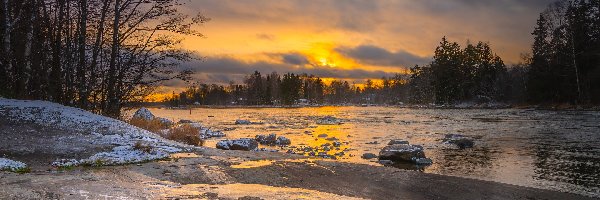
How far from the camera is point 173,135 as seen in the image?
2275cm

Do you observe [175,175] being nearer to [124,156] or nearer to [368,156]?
[124,156]

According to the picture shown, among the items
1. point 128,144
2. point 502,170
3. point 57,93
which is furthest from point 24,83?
point 502,170

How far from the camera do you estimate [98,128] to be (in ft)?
50.9

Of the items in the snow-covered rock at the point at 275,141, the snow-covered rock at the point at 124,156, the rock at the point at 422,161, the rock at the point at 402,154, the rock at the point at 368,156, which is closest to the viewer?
the snow-covered rock at the point at 124,156

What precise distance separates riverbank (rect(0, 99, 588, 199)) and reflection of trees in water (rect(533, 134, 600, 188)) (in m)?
2.78

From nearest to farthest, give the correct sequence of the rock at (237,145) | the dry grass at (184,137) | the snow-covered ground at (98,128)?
the snow-covered ground at (98,128), the rock at (237,145), the dry grass at (184,137)

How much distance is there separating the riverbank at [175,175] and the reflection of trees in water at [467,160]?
107 inches

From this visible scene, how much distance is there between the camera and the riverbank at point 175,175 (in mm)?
8773

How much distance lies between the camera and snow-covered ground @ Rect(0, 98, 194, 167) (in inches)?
504

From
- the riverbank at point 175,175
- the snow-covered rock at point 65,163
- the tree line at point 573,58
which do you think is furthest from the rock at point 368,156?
the tree line at point 573,58

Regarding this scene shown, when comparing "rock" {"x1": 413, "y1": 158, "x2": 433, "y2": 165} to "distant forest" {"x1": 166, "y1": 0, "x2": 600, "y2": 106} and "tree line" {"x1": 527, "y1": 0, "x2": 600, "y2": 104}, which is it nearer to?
"distant forest" {"x1": 166, "y1": 0, "x2": 600, "y2": 106}

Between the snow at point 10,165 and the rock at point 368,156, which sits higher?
the snow at point 10,165

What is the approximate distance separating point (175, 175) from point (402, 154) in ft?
31.5

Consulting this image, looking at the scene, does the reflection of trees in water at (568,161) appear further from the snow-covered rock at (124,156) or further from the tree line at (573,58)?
the tree line at (573,58)
